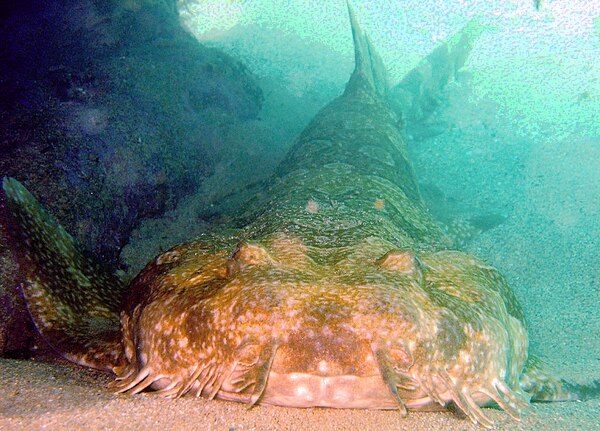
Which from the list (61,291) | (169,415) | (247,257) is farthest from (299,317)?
(61,291)

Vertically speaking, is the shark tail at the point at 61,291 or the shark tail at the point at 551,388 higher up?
the shark tail at the point at 61,291

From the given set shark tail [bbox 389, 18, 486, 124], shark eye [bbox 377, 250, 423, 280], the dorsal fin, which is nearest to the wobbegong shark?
shark eye [bbox 377, 250, 423, 280]

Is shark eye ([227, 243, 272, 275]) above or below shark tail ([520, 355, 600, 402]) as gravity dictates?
above

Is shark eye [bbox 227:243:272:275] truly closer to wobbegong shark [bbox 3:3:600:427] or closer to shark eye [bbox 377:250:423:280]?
wobbegong shark [bbox 3:3:600:427]

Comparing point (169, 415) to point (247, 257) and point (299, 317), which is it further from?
point (247, 257)

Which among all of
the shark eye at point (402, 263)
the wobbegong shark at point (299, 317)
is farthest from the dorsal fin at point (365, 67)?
the shark eye at point (402, 263)

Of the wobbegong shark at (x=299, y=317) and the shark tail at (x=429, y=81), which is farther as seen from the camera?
the shark tail at (x=429, y=81)

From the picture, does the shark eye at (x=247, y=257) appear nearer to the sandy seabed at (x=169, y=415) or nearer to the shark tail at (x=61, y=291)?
the sandy seabed at (x=169, y=415)

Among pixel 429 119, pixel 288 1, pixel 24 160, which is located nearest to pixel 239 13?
pixel 288 1
